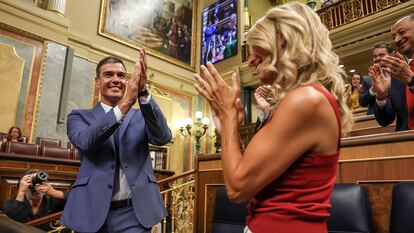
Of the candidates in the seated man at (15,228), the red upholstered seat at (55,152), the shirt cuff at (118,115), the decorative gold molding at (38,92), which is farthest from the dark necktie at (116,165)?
the decorative gold molding at (38,92)

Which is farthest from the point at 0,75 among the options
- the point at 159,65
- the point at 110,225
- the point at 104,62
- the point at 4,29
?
the point at 110,225

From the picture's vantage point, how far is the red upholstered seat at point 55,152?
218 inches

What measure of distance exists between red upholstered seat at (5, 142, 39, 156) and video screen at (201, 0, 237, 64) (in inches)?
227

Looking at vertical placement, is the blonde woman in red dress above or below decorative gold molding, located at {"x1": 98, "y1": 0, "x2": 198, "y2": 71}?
below

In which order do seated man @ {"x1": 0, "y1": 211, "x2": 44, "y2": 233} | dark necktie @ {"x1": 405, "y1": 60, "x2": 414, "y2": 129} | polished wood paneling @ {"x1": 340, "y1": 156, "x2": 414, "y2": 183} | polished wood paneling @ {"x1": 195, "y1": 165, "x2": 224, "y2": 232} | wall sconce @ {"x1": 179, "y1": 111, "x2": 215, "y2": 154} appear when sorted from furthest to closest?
wall sconce @ {"x1": 179, "y1": 111, "x2": 215, "y2": 154} < polished wood paneling @ {"x1": 195, "y1": 165, "x2": 224, "y2": 232} < dark necktie @ {"x1": 405, "y1": 60, "x2": 414, "y2": 129} < polished wood paneling @ {"x1": 340, "y1": 156, "x2": 414, "y2": 183} < seated man @ {"x1": 0, "y1": 211, "x2": 44, "y2": 233}

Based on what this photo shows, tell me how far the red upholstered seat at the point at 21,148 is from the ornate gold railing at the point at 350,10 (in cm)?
655

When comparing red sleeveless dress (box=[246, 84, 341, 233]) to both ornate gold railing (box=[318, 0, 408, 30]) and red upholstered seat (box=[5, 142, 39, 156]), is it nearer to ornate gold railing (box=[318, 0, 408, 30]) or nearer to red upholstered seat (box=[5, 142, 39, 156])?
red upholstered seat (box=[5, 142, 39, 156])

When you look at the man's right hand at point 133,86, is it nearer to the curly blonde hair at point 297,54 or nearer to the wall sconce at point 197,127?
the curly blonde hair at point 297,54

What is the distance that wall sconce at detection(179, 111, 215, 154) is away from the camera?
7.47 meters

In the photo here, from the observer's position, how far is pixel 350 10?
704cm

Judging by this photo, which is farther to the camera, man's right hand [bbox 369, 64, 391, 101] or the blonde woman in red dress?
man's right hand [bbox 369, 64, 391, 101]

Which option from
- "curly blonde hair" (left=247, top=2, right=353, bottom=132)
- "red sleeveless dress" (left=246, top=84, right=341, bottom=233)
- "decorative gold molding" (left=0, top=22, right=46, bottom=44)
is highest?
"decorative gold molding" (left=0, top=22, right=46, bottom=44)

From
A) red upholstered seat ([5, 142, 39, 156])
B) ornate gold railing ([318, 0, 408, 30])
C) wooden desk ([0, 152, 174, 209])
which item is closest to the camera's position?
wooden desk ([0, 152, 174, 209])

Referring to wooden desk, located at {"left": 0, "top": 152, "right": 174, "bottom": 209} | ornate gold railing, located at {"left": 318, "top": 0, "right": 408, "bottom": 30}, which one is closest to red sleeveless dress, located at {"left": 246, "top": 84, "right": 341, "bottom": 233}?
wooden desk, located at {"left": 0, "top": 152, "right": 174, "bottom": 209}
